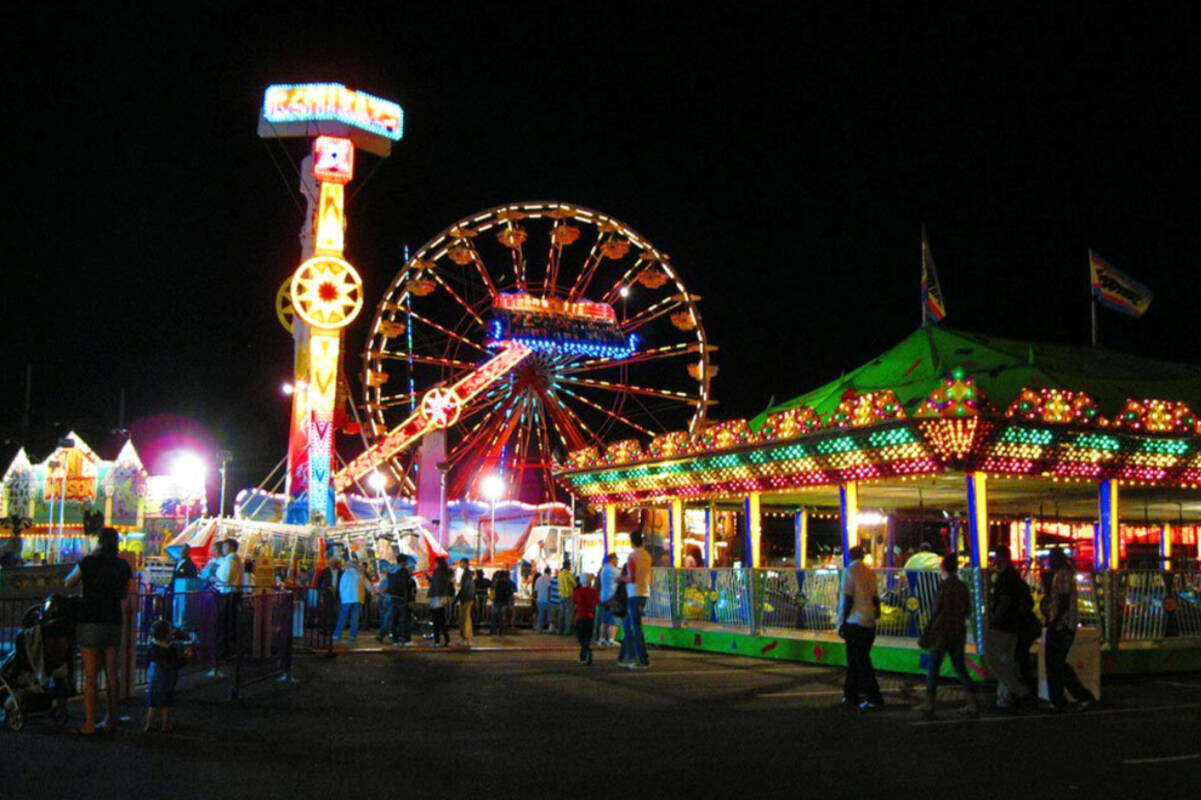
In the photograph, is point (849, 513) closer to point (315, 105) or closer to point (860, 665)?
point (860, 665)

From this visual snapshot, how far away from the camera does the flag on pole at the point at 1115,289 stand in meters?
21.0

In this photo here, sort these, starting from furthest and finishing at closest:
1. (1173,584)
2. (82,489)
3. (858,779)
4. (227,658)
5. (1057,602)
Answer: (82,489)
(1173,584)
(227,658)
(1057,602)
(858,779)

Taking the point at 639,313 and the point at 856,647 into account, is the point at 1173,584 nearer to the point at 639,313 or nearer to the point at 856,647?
the point at 856,647

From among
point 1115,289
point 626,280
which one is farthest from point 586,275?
point 1115,289

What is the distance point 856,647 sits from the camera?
11.0m

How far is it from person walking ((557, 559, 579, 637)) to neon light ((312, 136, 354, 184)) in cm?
1680

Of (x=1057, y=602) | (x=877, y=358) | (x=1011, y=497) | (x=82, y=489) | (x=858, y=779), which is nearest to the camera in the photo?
(x=858, y=779)

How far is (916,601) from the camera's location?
48.1 feet

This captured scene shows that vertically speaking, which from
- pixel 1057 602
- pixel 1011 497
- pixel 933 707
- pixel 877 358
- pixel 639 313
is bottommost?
pixel 933 707

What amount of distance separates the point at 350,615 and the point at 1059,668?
1348 cm

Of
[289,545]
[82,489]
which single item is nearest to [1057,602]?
[289,545]

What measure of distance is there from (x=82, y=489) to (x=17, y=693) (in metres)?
31.6

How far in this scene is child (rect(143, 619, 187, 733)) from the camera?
9070mm

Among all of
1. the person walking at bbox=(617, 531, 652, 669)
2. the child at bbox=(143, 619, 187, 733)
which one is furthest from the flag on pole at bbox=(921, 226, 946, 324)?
the child at bbox=(143, 619, 187, 733)
